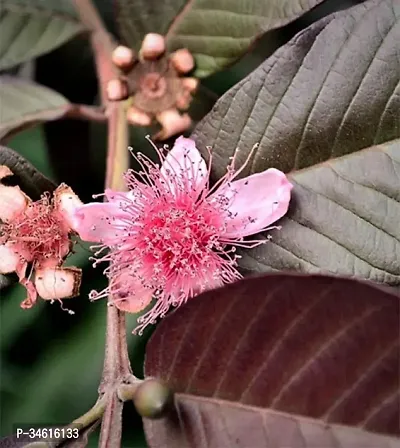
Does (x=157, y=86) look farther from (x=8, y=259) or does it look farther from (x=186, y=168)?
(x=8, y=259)

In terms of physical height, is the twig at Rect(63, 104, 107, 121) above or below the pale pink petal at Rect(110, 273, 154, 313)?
above

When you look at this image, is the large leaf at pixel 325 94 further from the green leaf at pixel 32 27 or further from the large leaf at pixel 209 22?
the green leaf at pixel 32 27

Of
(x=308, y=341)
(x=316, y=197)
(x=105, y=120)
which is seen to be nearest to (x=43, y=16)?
(x=105, y=120)

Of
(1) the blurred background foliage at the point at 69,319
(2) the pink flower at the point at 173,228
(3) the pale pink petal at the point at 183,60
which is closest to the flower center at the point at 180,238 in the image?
(2) the pink flower at the point at 173,228

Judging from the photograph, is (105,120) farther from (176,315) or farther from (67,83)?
(176,315)

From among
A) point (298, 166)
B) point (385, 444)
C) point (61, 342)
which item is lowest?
point (61, 342)

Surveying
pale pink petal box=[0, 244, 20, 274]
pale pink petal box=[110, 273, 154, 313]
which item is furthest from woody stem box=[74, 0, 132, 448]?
pale pink petal box=[0, 244, 20, 274]

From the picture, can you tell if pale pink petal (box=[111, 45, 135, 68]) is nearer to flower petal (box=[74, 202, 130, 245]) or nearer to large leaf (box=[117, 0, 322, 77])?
large leaf (box=[117, 0, 322, 77])
